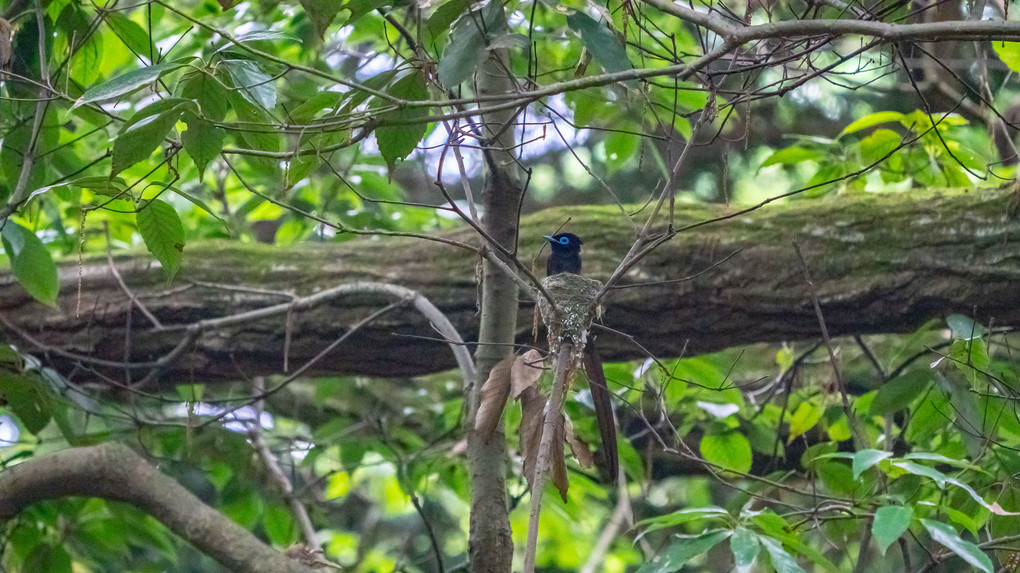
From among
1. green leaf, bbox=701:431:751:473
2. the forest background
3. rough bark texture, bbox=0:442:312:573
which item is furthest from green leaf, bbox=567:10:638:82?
green leaf, bbox=701:431:751:473

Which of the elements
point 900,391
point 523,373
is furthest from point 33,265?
point 900,391

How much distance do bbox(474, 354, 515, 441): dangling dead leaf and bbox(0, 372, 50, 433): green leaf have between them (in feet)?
5.43

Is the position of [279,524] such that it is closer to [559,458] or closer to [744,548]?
[559,458]

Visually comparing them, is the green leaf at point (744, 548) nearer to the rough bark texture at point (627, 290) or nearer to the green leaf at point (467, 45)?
the green leaf at point (467, 45)

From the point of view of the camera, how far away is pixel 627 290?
10.7 ft

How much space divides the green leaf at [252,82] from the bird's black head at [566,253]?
182 cm

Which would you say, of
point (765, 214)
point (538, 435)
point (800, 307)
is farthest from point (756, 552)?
point (765, 214)

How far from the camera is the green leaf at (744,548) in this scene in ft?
5.88

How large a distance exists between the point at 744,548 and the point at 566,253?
179 cm

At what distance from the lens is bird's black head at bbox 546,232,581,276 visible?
3.45 metres

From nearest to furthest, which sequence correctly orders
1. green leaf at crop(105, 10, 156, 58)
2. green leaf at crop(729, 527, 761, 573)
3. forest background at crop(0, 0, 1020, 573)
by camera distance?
1. green leaf at crop(729, 527, 761, 573)
2. forest background at crop(0, 0, 1020, 573)
3. green leaf at crop(105, 10, 156, 58)

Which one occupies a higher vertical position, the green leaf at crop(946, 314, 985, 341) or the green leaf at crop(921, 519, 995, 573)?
the green leaf at crop(946, 314, 985, 341)

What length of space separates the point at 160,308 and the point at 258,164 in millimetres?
1531

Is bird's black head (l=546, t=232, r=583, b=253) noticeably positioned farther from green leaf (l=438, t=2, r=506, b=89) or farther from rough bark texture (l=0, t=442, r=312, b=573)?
green leaf (l=438, t=2, r=506, b=89)
